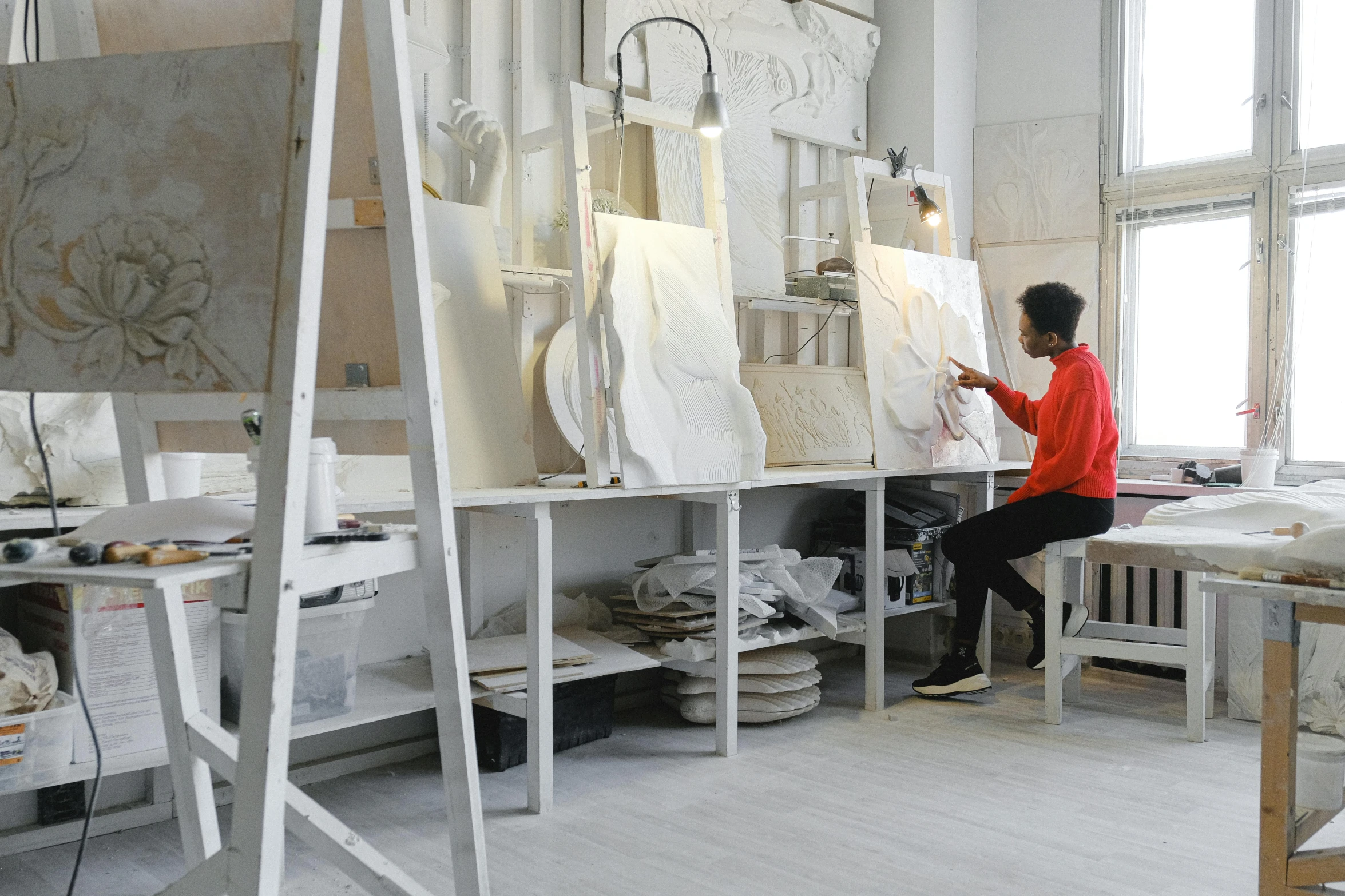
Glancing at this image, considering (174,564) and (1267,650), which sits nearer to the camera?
(174,564)

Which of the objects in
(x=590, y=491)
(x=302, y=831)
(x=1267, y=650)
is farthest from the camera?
(x=590, y=491)

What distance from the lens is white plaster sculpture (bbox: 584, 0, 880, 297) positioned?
3.64 m

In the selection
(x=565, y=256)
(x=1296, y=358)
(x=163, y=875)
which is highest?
(x=565, y=256)

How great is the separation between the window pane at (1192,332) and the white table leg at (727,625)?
2266 mm

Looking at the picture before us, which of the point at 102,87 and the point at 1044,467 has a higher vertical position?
the point at 102,87

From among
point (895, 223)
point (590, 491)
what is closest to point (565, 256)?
point (590, 491)

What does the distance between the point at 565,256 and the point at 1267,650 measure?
2.40 m

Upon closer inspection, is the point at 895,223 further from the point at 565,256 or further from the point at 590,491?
the point at 590,491

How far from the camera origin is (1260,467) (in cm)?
392

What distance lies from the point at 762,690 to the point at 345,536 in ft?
7.73

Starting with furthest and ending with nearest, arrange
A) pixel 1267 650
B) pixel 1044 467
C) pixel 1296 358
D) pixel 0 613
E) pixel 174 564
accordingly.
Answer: pixel 1296 358 < pixel 1044 467 < pixel 0 613 < pixel 1267 650 < pixel 174 564

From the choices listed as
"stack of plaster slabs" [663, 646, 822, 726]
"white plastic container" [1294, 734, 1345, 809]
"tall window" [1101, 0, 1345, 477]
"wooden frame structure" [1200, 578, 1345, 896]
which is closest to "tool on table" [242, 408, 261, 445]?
"wooden frame structure" [1200, 578, 1345, 896]

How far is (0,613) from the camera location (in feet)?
8.27

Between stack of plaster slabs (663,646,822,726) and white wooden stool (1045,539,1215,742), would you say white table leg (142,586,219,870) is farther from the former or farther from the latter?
white wooden stool (1045,539,1215,742)
